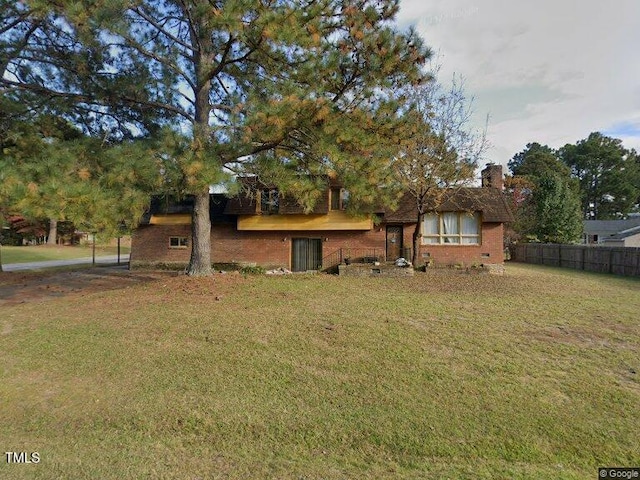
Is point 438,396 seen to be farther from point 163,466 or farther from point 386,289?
point 386,289

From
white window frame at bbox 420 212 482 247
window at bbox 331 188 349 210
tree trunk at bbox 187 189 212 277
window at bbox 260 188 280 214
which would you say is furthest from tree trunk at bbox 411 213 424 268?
tree trunk at bbox 187 189 212 277

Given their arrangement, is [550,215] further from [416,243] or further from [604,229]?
[604,229]

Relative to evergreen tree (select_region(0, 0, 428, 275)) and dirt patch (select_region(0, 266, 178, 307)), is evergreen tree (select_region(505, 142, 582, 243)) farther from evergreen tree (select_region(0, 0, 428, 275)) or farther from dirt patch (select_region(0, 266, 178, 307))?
dirt patch (select_region(0, 266, 178, 307))

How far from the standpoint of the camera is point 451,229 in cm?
1762

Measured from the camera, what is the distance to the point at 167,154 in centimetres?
795

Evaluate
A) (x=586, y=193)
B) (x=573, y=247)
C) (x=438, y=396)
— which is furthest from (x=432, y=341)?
(x=586, y=193)

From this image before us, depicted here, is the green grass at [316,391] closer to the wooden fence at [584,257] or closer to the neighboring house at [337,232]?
the neighboring house at [337,232]

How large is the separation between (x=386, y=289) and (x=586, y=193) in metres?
52.3

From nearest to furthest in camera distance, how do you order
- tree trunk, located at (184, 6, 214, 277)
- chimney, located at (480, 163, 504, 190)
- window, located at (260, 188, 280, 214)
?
1. tree trunk, located at (184, 6, 214, 277)
2. window, located at (260, 188, 280, 214)
3. chimney, located at (480, 163, 504, 190)

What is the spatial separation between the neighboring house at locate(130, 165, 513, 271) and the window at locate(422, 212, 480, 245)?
0.04 m

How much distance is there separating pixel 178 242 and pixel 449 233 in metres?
13.1

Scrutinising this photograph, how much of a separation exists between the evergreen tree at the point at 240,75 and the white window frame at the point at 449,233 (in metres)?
8.43

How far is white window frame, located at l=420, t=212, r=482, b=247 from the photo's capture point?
17.5 meters

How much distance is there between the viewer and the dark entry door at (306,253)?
1770 centimetres
